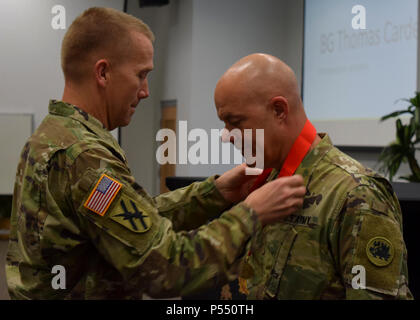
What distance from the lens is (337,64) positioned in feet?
19.7

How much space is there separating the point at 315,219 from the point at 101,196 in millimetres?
515

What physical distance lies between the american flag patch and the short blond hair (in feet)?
1.18

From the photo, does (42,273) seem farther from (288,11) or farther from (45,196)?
(288,11)

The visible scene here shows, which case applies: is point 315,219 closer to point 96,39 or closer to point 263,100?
point 263,100

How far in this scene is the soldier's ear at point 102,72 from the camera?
1.34m

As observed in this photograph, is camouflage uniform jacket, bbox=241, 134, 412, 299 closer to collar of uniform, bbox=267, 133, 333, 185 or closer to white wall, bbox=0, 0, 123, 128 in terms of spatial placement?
collar of uniform, bbox=267, 133, 333, 185

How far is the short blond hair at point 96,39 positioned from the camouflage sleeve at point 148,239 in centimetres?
30

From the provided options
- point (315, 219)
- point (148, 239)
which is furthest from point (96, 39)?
point (315, 219)

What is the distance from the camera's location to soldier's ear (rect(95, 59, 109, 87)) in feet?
4.40

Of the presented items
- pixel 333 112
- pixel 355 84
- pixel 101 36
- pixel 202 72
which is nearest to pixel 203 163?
pixel 202 72

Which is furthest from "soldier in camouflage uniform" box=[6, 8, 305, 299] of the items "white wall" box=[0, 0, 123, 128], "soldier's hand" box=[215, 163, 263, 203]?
"white wall" box=[0, 0, 123, 128]

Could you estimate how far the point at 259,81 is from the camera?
4.27 feet
